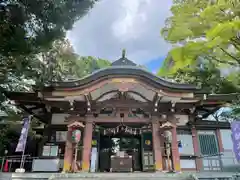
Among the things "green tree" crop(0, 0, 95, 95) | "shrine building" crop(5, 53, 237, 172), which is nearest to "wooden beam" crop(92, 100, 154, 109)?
"shrine building" crop(5, 53, 237, 172)

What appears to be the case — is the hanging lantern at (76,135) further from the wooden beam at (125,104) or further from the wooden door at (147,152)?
the wooden door at (147,152)

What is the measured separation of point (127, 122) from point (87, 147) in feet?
6.30

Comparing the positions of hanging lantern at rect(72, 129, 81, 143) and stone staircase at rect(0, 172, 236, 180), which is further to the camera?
hanging lantern at rect(72, 129, 81, 143)

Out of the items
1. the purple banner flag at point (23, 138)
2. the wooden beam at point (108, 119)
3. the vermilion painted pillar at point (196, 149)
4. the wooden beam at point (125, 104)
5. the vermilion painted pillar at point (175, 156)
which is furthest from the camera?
the vermilion painted pillar at point (196, 149)

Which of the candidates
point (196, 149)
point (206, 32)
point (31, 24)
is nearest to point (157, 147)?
point (196, 149)

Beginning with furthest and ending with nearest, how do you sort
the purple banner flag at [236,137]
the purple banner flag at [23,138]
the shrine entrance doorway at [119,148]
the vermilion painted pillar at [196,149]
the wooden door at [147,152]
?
the shrine entrance doorway at [119,148], the wooden door at [147,152], the vermilion painted pillar at [196,149], the purple banner flag at [23,138], the purple banner flag at [236,137]

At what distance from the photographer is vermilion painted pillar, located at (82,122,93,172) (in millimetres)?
7578

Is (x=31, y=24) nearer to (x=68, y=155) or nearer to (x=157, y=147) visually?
(x=68, y=155)

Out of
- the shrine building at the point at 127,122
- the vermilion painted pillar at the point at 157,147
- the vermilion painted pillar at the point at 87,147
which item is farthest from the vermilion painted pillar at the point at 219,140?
the vermilion painted pillar at the point at 87,147

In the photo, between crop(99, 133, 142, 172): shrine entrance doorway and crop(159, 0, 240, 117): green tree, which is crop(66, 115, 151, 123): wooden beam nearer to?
crop(99, 133, 142, 172): shrine entrance doorway

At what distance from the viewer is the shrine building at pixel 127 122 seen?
8008mm

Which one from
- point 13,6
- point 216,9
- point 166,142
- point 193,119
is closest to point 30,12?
point 13,6

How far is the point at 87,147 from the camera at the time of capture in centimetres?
779

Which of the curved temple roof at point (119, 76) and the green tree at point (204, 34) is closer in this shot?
the green tree at point (204, 34)
